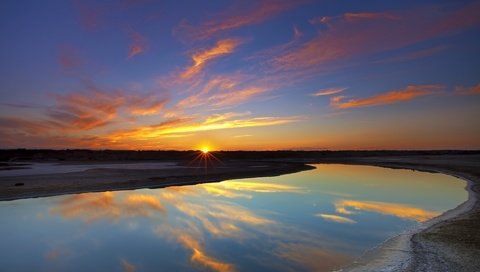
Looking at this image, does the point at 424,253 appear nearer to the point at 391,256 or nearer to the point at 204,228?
the point at 391,256

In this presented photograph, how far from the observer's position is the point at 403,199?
2416cm

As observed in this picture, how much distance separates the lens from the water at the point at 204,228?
1131cm

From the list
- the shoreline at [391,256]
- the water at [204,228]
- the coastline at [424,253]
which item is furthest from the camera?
the water at [204,228]

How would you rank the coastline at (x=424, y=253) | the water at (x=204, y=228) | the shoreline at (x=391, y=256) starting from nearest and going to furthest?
the coastline at (x=424, y=253) < the shoreline at (x=391, y=256) < the water at (x=204, y=228)

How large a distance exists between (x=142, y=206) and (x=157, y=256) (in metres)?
10.6

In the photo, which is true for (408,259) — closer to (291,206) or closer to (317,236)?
(317,236)

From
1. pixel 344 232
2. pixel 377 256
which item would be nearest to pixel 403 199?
pixel 344 232

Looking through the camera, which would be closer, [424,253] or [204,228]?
[424,253]

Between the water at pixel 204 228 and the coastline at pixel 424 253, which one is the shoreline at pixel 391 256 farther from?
the water at pixel 204 228

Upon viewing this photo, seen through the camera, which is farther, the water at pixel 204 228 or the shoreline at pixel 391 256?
the water at pixel 204 228

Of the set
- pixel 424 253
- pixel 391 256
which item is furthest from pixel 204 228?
pixel 424 253

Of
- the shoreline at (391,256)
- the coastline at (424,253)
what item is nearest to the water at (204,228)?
the shoreline at (391,256)

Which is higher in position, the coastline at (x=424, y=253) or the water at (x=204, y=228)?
the coastline at (x=424, y=253)

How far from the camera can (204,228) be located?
16.0 m
